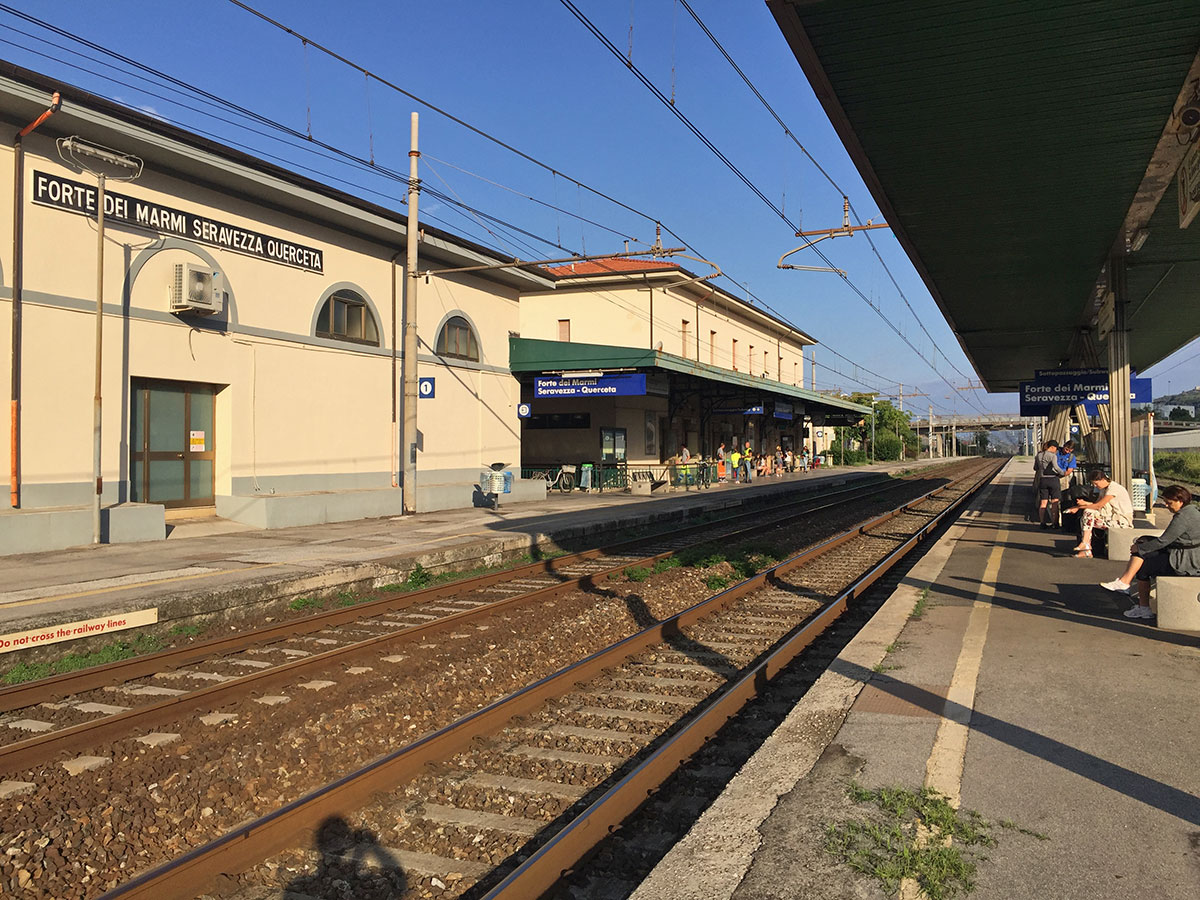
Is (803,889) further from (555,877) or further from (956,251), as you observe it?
(956,251)

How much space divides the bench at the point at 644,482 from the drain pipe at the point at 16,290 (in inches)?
801

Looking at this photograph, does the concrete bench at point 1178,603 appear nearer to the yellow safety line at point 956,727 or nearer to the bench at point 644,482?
the yellow safety line at point 956,727

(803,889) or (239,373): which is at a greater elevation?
(239,373)

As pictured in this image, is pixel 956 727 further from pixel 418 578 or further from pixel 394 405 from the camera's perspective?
pixel 394 405

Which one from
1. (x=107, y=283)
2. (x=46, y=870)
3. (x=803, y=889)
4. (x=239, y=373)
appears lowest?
(x=46, y=870)

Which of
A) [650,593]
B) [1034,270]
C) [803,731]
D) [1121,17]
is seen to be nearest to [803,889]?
[803,731]

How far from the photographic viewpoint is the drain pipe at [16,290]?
515 inches

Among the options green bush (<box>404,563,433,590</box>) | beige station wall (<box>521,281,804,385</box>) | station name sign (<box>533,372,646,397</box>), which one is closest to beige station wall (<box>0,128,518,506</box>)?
station name sign (<box>533,372,646,397</box>)

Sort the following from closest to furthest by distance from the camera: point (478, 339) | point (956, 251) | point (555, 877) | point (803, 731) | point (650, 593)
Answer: point (555, 877)
point (803, 731)
point (650, 593)
point (956, 251)
point (478, 339)

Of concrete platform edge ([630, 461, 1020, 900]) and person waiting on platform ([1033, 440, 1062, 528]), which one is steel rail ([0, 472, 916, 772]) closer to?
concrete platform edge ([630, 461, 1020, 900])

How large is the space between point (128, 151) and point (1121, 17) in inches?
583

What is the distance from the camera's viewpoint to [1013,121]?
8.55 m

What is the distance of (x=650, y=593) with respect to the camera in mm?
11016

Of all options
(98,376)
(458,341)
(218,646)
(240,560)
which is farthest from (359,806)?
(458,341)
